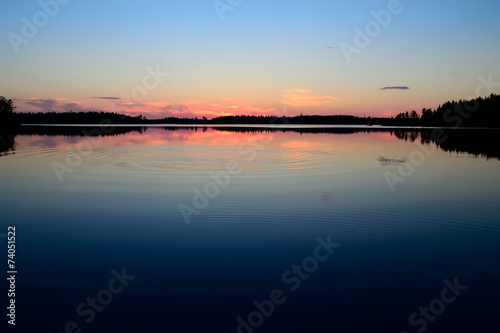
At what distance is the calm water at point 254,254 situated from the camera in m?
7.00

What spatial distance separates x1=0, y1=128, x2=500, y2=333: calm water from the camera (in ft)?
23.0

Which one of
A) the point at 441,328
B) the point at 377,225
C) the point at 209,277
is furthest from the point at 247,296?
the point at 377,225

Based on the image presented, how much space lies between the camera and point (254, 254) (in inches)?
382

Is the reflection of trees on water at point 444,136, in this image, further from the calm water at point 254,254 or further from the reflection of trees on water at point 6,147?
the calm water at point 254,254

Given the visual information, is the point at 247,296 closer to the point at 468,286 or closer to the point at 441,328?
the point at 441,328

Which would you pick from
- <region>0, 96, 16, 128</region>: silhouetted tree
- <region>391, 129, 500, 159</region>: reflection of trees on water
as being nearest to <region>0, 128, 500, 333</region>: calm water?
<region>391, 129, 500, 159</region>: reflection of trees on water

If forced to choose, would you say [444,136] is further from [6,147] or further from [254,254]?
[254,254]

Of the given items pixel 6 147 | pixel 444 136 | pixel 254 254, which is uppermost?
pixel 444 136

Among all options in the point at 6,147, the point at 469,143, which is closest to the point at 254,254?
the point at 6,147

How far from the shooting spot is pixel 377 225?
1248cm

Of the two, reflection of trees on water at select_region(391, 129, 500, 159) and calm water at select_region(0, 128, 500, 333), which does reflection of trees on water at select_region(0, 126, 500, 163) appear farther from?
calm water at select_region(0, 128, 500, 333)

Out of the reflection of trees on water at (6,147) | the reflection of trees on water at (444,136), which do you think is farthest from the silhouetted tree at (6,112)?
the reflection of trees on water at (6,147)

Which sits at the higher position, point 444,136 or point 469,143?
point 444,136

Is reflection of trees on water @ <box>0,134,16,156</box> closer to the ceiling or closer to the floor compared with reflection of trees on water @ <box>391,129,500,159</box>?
closer to the floor
